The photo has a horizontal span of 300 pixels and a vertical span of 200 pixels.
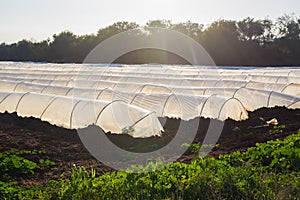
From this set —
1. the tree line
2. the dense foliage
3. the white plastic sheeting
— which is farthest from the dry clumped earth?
the tree line

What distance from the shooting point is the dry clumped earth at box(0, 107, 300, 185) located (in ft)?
20.9

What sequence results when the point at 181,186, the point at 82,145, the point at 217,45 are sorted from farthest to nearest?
the point at 217,45 < the point at 82,145 < the point at 181,186

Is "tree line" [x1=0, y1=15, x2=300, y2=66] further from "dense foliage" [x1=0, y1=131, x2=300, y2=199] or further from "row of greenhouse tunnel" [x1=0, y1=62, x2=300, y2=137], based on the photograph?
"dense foliage" [x1=0, y1=131, x2=300, y2=199]

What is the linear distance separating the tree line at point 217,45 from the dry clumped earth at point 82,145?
24767 mm

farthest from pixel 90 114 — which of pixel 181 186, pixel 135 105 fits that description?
pixel 181 186

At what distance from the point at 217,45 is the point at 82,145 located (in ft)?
97.5

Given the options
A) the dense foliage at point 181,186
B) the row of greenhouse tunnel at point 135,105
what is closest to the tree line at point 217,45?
the row of greenhouse tunnel at point 135,105

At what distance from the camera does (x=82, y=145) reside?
7574 millimetres

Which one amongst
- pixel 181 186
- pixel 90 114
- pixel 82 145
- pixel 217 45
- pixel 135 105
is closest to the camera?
pixel 181 186

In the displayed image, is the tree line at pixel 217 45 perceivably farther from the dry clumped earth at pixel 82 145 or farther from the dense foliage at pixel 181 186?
the dense foliage at pixel 181 186

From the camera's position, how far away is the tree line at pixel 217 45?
34188 millimetres

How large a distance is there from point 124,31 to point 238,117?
31853 mm

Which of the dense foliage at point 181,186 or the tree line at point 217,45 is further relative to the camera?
the tree line at point 217,45

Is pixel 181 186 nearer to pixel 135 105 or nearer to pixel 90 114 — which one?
pixel 90 114
